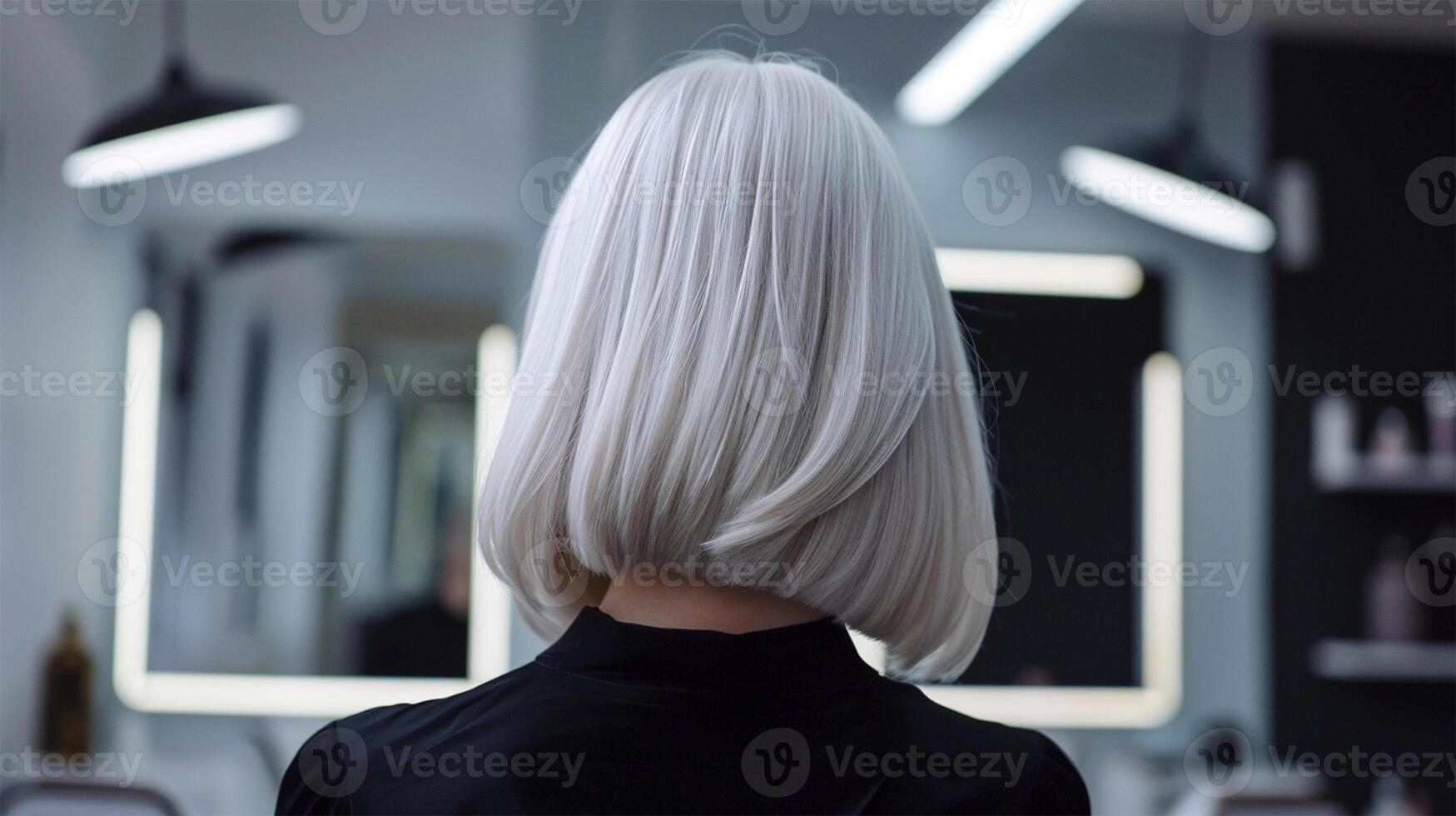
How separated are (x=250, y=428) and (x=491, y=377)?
17.3 inches

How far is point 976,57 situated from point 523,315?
96 centimetres

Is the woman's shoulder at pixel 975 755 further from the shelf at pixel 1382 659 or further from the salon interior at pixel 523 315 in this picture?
the shelf at pixel 1382 659

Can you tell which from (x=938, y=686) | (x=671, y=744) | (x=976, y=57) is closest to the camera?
(x=671, y=744)

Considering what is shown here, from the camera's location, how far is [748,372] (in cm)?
53

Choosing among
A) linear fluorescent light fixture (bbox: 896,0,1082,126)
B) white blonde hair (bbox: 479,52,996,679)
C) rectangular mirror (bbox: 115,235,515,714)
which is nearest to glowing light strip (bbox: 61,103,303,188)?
rectangular mirror (bbox: 115,235,515,714)

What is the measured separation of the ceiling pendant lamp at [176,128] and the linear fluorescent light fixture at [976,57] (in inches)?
46.8

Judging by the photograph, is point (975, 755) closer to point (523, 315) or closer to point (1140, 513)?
point (523, 315)

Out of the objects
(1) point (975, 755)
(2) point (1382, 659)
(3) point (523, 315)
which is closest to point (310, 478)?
(3) point (523, 315)

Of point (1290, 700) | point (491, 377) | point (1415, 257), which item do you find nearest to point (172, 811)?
point (491, 377)

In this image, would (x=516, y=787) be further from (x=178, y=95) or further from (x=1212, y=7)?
(x=1212, y=7)

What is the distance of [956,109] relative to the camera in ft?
7.63

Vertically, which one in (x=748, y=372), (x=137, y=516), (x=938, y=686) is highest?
(x=748, y=372)

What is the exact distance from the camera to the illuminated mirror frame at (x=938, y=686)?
80.0 inches

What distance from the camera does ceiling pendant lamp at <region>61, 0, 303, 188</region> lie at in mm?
1770
